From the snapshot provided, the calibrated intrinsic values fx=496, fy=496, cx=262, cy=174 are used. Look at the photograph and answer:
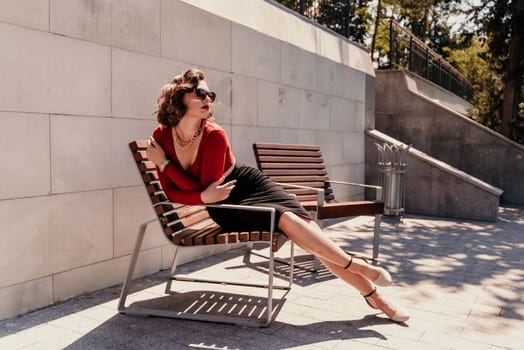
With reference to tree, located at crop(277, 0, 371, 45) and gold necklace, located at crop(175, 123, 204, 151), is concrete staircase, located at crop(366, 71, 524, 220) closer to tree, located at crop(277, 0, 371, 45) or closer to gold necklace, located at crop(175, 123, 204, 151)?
tree, located at crop(277, 0, 371, 45)

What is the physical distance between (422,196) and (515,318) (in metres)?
5.33

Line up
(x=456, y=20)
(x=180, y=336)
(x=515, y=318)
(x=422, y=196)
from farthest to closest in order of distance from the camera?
(x=456, y=20), (x=422, y=196), (x=515, y=318), (x=180, y=336)

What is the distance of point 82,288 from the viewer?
4.02m

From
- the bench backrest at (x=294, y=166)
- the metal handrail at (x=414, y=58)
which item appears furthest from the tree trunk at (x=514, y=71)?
the bench backrest at (x=294, y=166)

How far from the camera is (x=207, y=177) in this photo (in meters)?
3.51

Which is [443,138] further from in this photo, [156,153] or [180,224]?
[156,153]

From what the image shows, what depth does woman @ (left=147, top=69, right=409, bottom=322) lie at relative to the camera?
3422 millimetres

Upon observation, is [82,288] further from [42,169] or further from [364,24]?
[364,24]

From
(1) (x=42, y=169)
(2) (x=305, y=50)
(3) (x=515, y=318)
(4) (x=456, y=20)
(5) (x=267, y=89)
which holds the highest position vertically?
(4) (x=456, y=20)

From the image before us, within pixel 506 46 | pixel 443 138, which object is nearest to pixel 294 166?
pixel 443 138

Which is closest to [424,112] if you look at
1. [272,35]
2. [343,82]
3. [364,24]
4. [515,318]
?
[343,82]

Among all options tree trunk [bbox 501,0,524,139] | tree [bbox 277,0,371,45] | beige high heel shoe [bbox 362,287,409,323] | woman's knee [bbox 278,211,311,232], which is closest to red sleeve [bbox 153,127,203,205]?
woman's knee [bbox 278,211,311,232]

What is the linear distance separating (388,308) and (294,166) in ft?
8.16

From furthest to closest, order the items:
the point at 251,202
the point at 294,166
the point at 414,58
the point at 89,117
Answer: the point at 414,58 < the point at 294,166 < the point at 89,117 < the point at 251,202
